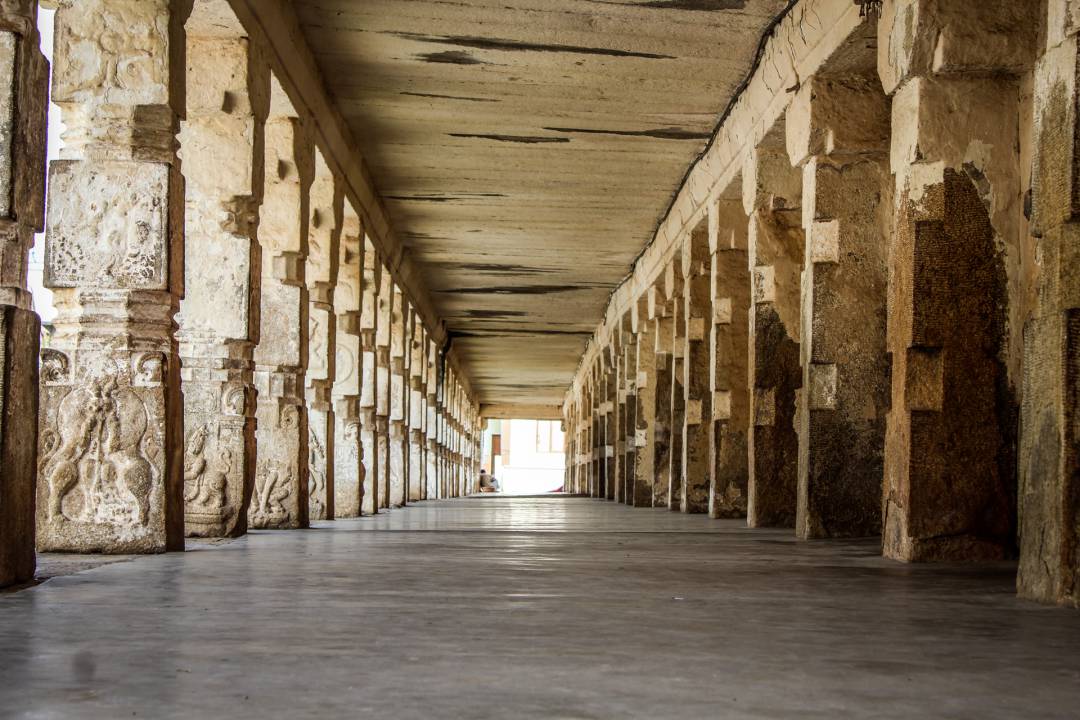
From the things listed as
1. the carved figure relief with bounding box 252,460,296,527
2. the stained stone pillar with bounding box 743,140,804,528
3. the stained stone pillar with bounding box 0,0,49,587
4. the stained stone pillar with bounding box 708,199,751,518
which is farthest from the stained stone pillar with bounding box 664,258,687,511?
the stained stone pillar with bounding box 0,0,49,587

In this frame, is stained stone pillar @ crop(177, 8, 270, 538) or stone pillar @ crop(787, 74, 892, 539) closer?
stained stone pillar @ crop(177, 8, 270, 538)

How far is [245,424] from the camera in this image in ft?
24.2

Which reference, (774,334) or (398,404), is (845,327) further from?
(398,404)

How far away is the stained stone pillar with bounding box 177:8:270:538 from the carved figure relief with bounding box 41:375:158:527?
1.58 metres

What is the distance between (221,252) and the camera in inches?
294

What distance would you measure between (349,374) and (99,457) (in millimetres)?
6335

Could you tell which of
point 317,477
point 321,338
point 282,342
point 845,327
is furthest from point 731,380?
point 282,342

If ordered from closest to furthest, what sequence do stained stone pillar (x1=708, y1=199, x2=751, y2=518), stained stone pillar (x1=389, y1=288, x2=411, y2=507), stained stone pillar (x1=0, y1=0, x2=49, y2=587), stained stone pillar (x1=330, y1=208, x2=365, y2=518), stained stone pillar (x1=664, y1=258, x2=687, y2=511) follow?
stained stone pillar (x1=0, y1=0, x2=49, y2=587)
stained stone pillar (x1=708, y1=199, x2=751, y2=518)
stained stone pillar (x1=330, y1=208, x2=365, y2=518)
stained stone pillar (x1=664, y1=258, x2=687, y2=511)
stained stone pillar (x1=389, y1=288, x2=411, y2=507)

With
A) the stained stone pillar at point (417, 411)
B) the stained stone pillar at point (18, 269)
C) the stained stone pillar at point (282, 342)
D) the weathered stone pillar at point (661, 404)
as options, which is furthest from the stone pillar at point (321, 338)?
the stained stone pillar at point (417, 411)

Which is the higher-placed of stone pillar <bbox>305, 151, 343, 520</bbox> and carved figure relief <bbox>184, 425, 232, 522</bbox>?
stone pillar <bbox>305, 151, 343, 520</bbox>

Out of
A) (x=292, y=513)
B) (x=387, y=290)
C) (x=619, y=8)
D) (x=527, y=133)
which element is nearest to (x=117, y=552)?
(x=292, y=513)

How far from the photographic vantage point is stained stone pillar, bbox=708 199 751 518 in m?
11.1

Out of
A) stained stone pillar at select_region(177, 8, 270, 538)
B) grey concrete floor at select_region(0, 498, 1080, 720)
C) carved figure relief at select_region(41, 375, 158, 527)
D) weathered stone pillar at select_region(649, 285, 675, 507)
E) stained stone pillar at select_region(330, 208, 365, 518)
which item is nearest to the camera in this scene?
Answer: grey concrete floor at select_region(0, 498, 1080, 720)

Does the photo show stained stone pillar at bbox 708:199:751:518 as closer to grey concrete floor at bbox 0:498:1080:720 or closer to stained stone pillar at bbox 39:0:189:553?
grey concrete floor at bbox 0:498:1080:720
